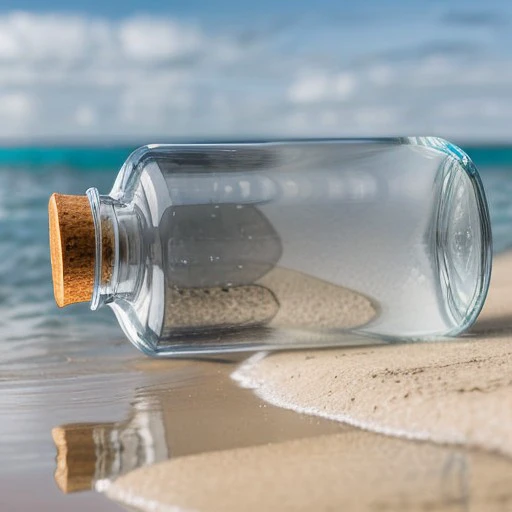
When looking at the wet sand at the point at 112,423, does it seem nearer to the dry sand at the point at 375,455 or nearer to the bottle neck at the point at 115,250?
the dry sand at the point at 375,455

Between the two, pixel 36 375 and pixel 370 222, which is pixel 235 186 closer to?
pixel 370 222

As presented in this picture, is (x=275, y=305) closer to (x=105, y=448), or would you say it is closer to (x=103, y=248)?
(x=103, y=248)

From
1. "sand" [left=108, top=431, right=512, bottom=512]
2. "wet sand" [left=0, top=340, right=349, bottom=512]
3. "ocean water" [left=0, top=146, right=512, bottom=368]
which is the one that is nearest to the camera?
"sand" [left=108, top=431, right=512, bottom=512]

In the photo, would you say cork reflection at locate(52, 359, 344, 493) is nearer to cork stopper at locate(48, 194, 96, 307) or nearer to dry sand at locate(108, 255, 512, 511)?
dry sand at locate(108, 255, 512, 511)

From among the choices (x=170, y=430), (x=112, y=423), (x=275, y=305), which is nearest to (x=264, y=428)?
(x=170, y=430)

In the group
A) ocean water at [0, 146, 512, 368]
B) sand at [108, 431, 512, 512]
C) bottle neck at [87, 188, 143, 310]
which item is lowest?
sand at [108, 431, 512, 512]

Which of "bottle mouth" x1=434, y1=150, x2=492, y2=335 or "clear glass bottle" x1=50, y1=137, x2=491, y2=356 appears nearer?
"clear glass bottle" x1=50, y1=137, x2=491, y2=356

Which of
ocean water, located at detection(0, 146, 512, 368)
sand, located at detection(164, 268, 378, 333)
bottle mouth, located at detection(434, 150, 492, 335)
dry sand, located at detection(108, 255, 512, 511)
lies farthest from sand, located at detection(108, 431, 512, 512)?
ocean water, located at detection(0, 146, 512, 368)
